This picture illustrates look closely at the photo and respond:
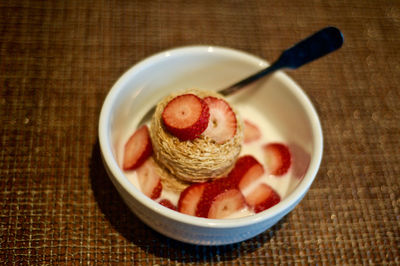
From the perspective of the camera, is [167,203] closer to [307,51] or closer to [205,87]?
[205,87]

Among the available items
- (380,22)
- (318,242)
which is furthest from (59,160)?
(380,22)

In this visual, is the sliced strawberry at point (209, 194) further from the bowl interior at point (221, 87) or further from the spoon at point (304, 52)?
the spoon at point (304, 52)

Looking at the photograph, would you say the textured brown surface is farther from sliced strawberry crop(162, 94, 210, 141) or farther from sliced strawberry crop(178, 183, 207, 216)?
sliced strawberry crop(162, 94, 210, 141)

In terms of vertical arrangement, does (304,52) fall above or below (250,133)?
above

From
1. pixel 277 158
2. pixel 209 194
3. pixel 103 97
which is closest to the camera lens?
pixel 209 194

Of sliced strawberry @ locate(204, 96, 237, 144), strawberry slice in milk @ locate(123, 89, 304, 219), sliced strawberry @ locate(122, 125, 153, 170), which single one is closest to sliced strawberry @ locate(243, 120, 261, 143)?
strawberry slice in milk @ locate(123, 89, 304, 219)

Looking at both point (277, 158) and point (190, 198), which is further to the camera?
point (277, 158)

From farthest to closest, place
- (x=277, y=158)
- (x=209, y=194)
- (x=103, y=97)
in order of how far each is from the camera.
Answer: (x=103, y=97)
(x=277, y=158)
(x=209, y=194)

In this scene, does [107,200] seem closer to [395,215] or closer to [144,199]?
[144,199]

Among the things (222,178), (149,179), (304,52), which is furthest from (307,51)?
(149,179)
